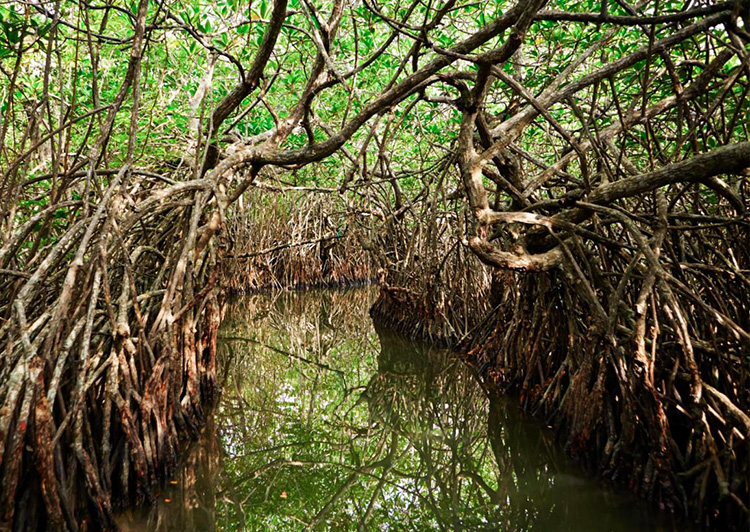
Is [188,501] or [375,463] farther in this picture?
[375,463]

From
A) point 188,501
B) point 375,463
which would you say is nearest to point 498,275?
point 375,463

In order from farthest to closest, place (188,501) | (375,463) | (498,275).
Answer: (498,275)
(375,463)
(188,501)

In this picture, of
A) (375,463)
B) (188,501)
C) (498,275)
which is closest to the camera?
(188,501)

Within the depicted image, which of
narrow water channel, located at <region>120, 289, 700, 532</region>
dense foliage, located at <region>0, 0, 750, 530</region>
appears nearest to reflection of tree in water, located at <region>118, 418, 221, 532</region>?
narrow water channel, located at <region>120, 289, 700, 532</region>

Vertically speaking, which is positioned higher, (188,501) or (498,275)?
(498,275)

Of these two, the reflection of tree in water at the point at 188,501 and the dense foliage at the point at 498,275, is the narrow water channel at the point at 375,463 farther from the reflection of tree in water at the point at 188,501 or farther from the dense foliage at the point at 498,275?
the dense foliage at the point at 498,275

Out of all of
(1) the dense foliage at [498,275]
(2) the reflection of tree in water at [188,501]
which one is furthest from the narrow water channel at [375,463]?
(1) the dense foliage at [498,275]

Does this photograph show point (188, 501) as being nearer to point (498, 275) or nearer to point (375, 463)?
point (375, 463)

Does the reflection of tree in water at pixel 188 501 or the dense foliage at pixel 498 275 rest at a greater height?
the dense foliage at pixel 498 275

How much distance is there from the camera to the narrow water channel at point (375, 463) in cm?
276

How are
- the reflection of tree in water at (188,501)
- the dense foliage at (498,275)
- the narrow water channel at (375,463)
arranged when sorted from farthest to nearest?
1. the narrow water channel at (375,463)
2. the reflection of tree in water at (188,501)
3. the dense foliage at (498,275)

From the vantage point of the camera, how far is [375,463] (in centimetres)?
352

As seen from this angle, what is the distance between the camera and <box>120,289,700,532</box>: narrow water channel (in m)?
2.76

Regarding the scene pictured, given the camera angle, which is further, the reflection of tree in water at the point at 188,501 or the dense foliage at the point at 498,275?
the reflection of tree in water at the point at 188,501
